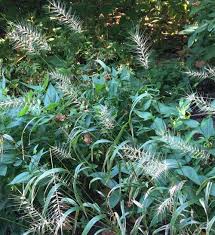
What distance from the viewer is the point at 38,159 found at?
3.45 meters

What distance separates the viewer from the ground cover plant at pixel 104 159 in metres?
3.06

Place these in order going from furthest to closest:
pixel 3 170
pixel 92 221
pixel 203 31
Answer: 1. pixel 203 31
2. pixel 3 170
3. pixel 92 221

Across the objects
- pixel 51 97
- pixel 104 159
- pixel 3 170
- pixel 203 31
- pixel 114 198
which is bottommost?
pixel 3 170

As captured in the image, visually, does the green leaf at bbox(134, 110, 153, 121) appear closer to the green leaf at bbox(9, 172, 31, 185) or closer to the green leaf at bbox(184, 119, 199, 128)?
the green leaf at bbox(184, 119, 199, 128)

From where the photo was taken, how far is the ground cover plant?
306 centimetres

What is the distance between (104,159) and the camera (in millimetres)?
3697

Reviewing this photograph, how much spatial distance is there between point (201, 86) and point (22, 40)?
79.6 inches

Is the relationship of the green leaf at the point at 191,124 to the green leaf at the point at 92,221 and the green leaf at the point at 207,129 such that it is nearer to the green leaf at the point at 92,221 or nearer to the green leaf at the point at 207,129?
the green leaf at the point at 207,129

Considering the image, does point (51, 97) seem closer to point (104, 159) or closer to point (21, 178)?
point (104, 159)

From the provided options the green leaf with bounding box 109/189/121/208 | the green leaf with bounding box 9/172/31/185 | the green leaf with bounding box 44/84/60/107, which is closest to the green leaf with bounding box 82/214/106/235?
the green leaf with bounding box 109/189/121/208

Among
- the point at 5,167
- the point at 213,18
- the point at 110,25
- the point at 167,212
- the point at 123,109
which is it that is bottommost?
the point at 5,167

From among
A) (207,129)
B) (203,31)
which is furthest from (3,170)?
(203,31)

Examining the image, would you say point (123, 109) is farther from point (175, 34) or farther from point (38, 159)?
point (175, 34)

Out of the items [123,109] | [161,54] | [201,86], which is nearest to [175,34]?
[161,54]
